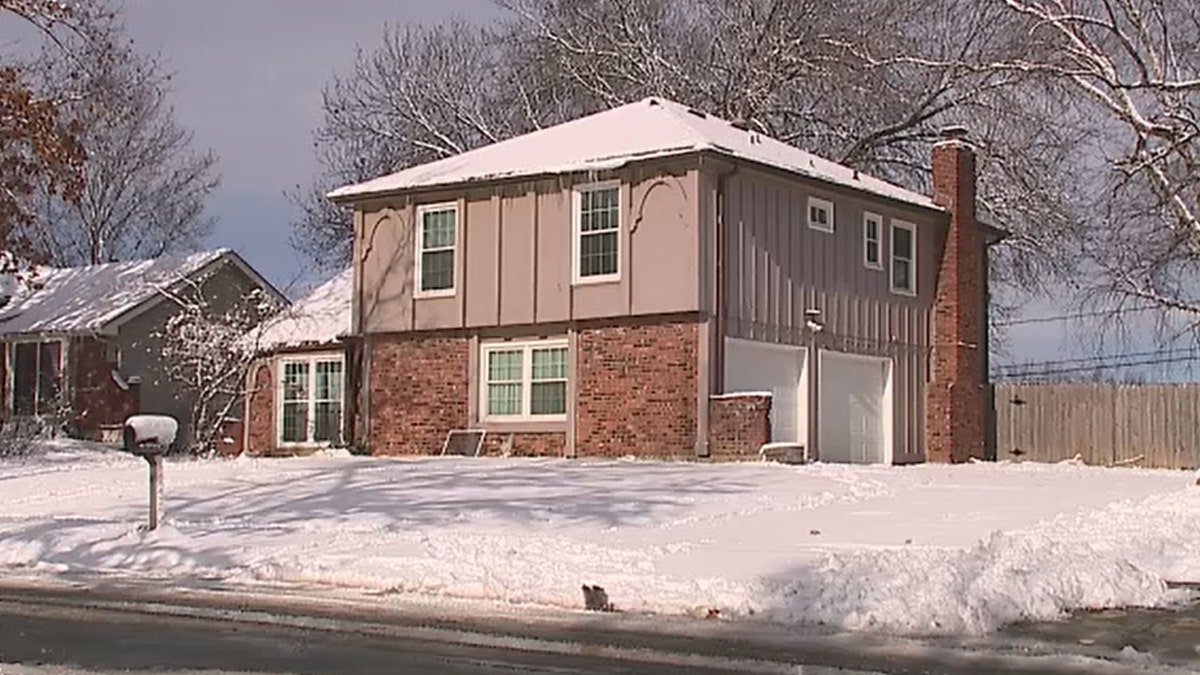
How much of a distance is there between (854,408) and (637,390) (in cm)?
548

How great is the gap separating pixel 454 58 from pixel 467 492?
30.4m

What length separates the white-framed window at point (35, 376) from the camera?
4397cm

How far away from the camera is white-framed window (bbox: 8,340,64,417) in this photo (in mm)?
43975

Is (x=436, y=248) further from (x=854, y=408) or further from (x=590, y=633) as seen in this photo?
(x=590, y=633)

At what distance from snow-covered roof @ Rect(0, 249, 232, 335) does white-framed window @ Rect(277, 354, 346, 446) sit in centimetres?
1001

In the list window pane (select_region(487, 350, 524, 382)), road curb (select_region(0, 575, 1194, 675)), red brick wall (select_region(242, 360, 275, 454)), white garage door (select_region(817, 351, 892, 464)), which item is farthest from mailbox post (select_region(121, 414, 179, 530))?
red brick wall (select_region(242, 360, 275, 454))

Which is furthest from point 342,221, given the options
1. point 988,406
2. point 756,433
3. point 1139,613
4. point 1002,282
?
point 1139,613

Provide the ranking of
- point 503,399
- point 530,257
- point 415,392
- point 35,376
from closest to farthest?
point 530,257 < point 503,399 < point 415,392 < point 35,376

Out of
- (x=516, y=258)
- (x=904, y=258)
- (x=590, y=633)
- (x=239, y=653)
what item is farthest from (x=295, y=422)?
(x=239, y=653)

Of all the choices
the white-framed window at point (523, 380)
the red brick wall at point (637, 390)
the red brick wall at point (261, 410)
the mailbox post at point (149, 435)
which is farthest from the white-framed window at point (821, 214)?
the mailbox post at point (149, 435)

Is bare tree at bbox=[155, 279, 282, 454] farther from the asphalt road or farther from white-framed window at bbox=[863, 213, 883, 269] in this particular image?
the asphalt road

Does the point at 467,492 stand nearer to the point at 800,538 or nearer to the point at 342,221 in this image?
the point at 800,538

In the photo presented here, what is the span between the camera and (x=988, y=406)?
116 feet

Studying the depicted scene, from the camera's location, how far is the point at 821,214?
31391 millimetres
